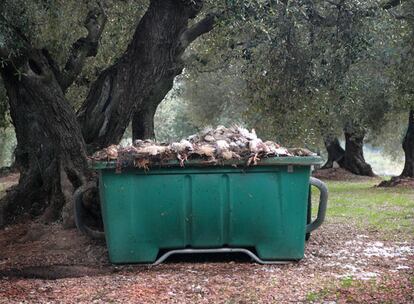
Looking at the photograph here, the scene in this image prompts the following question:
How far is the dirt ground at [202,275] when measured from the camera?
5438 millimetres

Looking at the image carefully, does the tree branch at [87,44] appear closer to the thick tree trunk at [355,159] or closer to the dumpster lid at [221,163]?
the dumpster lid at [221,163]

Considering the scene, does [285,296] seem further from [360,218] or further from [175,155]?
[360,218]

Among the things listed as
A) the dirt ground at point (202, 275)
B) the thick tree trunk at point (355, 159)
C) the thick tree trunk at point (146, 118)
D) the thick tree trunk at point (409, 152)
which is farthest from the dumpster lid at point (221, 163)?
the thick tree trunk at point (355, 159)

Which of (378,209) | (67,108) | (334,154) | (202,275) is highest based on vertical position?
(67,108)

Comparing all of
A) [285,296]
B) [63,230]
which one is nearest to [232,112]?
[63,230]

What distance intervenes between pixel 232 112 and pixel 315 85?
1730 cm

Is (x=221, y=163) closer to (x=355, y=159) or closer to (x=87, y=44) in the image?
(x=87, y=44)

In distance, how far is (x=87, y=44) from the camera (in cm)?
1121

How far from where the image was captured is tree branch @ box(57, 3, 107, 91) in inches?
425

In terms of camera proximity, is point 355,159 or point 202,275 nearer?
point 202,275

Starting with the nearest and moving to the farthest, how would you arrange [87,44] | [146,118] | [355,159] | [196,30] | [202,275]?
1. [202,275]
2. [196,30]
3. [87,44]
4. [146,118]
5. [355,159]

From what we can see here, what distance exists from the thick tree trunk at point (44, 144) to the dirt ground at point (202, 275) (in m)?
0.67

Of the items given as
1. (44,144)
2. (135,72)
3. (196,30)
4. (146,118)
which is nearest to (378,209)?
(196,30)

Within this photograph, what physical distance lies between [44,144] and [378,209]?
24.3 feet
